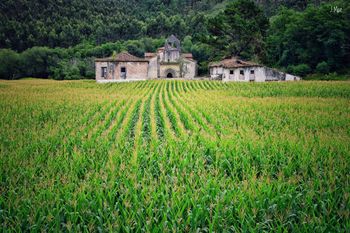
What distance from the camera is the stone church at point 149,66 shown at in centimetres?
4769

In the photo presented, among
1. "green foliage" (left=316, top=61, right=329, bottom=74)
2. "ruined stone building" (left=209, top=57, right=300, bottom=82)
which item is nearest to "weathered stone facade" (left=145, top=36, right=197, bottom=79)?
"ruined stone building" (left=209, top=57, right=300, bottom=82)

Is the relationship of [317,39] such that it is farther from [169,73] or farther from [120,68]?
[120,68]

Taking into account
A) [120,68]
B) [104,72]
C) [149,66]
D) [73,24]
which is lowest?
[104,72]

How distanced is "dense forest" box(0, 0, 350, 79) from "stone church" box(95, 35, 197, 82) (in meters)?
4.51

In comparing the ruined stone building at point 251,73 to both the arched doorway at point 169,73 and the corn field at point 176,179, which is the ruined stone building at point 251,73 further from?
the corn field at point 176,179

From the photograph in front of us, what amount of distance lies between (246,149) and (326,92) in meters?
21.8

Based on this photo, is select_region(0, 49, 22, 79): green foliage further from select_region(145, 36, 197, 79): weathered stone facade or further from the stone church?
select_region(145, 36, 197, 79): weathered stone facade

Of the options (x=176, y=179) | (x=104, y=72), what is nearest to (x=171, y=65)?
(x=104, y=72)

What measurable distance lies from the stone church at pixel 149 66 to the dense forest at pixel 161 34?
4.51 metres

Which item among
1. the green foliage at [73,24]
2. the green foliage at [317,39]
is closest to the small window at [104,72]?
the green foliage at [317,39]

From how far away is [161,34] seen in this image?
326ft

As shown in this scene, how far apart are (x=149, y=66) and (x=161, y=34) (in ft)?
146

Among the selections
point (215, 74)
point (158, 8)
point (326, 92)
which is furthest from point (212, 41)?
point (158, 8)

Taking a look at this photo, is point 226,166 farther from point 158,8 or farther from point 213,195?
point 158,8
